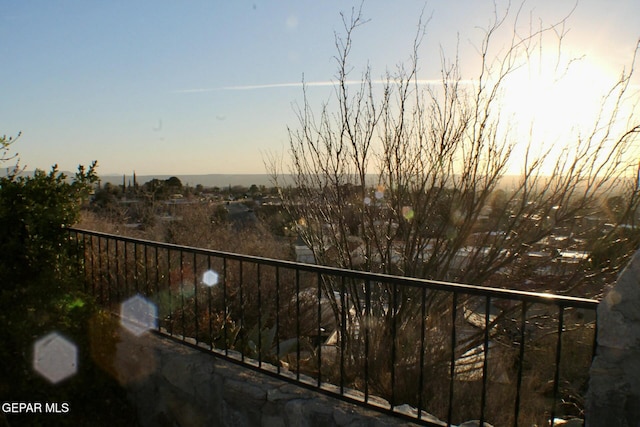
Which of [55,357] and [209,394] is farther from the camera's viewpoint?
[55,357]

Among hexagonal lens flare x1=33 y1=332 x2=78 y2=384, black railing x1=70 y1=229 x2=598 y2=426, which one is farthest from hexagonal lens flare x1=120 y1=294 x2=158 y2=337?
hexagonal lens flare x1=33 y1=332 x2=78 y2=384

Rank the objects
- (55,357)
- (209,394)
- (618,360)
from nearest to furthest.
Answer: (618,360)
(209,394)
(55,357)

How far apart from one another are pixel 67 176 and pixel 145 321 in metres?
1.83

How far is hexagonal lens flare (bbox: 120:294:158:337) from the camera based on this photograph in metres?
3.94

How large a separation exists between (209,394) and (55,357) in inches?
51.8

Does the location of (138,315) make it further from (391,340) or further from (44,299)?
(391,340)

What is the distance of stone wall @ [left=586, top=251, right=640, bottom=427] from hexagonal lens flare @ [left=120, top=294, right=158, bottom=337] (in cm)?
330

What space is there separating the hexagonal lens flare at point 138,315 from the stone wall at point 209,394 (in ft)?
0.24

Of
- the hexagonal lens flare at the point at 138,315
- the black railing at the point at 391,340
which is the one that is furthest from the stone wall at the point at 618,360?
the hexagonal lens flare at the point at 138,315

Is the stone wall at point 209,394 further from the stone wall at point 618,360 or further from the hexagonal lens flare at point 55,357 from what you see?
the stone wall at point 618,360

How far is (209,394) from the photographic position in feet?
10.6

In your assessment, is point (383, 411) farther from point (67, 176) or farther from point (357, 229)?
point (67, 176)

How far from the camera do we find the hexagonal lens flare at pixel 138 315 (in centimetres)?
394

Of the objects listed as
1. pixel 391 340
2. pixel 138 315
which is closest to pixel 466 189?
pixel 391 340
